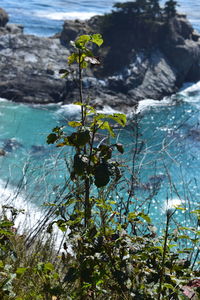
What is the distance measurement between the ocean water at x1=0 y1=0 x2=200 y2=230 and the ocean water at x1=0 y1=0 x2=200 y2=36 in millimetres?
89

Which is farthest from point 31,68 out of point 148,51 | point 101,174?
point 101,174

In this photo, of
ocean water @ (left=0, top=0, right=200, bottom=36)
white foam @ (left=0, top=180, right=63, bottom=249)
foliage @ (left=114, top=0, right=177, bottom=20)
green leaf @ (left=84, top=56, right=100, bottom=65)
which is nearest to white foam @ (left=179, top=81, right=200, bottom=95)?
foliage @ (left=114, top=0, right=177, bottom=20)

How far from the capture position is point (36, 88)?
19.9m

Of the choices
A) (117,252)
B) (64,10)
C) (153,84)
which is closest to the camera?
(117,252)

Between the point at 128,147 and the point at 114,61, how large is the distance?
10.1 m

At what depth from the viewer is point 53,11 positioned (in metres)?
34.9

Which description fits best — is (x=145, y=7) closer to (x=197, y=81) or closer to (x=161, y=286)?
(x=197, y=81)

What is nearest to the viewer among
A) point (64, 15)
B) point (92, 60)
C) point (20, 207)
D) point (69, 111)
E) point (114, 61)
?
point (92, 60)

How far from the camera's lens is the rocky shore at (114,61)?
19.8 meters

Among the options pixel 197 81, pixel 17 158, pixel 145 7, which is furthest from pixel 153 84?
pixel 17 158

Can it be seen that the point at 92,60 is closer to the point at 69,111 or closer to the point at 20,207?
the point at 20,207

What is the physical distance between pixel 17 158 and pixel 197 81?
42.0ft

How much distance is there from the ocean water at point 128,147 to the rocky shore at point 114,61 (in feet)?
2.66

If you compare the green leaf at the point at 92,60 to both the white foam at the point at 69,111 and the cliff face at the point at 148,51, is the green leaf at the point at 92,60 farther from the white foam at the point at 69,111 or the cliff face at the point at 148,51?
the cliff face at the point at 148,51
